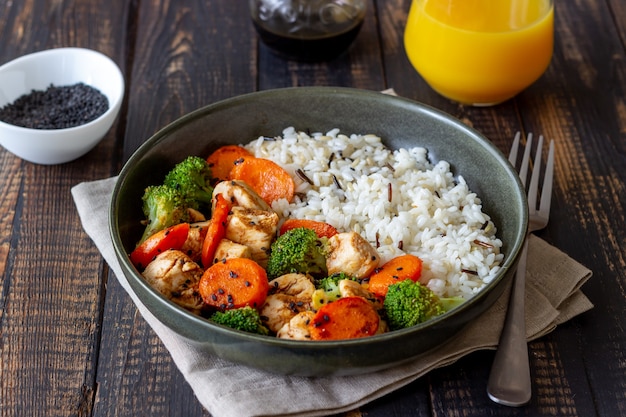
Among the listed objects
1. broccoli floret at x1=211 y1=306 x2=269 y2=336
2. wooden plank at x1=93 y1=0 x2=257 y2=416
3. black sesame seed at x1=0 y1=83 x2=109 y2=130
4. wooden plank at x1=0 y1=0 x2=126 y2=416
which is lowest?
wooden plank at x1=0 y1=0 x2=126 y2=416

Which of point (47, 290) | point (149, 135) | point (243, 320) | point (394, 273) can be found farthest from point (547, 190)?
point (47, 290)

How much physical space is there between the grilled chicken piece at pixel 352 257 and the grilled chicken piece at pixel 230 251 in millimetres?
289

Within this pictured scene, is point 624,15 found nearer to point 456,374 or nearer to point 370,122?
point 370,122

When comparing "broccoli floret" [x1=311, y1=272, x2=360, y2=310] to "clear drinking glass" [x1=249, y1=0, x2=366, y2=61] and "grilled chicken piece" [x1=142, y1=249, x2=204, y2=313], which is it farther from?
"clear drinking glass" [x1=249, y1=0, x2=366, y2=61]

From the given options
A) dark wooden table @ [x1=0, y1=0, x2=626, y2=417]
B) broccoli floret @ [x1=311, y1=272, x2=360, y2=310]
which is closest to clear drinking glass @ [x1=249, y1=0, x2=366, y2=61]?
dark wooden table @ [x1=0, y1=0, x2=626, y2=417]

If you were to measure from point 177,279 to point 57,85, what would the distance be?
1.62m

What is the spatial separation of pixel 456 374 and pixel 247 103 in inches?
55.4

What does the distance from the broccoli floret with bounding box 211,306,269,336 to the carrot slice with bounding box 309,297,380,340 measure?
170mm

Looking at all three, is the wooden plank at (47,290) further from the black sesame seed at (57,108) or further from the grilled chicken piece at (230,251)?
the grilled chicken piece at (230,251)

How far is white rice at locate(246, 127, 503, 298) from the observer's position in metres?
2.74

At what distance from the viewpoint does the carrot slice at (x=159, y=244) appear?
105 inches

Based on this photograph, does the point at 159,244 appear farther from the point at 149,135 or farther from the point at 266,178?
the point at 149,135

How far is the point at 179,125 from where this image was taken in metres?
3.09

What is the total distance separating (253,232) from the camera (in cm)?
272
